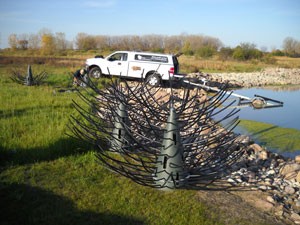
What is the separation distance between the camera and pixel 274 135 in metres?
10.1

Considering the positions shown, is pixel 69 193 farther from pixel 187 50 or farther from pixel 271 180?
pixel 187 50

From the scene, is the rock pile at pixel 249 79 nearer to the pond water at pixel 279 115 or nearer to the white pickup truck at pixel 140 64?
the white pickup truck at pixel 140 64

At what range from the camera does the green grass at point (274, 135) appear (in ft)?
29.4

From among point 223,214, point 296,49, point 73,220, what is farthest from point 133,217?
point 296,49

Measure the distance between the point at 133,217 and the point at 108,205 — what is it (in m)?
0.40

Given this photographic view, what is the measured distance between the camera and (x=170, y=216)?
370cm

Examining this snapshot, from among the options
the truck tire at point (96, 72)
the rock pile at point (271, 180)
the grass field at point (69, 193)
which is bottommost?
the rock pile at point (271, 180)

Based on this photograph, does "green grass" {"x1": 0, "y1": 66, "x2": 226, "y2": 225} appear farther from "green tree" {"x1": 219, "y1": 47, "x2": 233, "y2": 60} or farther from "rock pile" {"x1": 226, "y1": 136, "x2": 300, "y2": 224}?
"green tree" {"x1": 219, "y1": 47, "x2": 233, "y2": 60}

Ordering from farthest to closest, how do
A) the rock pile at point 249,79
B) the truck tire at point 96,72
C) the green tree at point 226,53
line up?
the green tree at point 226,53 < the rock pile at point 249,79 < the truck tire at point 96,72

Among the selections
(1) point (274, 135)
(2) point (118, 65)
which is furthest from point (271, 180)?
(2) point (118, 65)

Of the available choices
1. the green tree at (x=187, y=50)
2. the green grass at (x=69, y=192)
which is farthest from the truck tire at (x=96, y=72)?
the green tree at (x=187, y=50)

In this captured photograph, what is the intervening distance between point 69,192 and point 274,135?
8048mm

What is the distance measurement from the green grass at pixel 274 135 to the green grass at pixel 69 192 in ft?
19.0

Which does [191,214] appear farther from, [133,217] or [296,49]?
[296,49]
